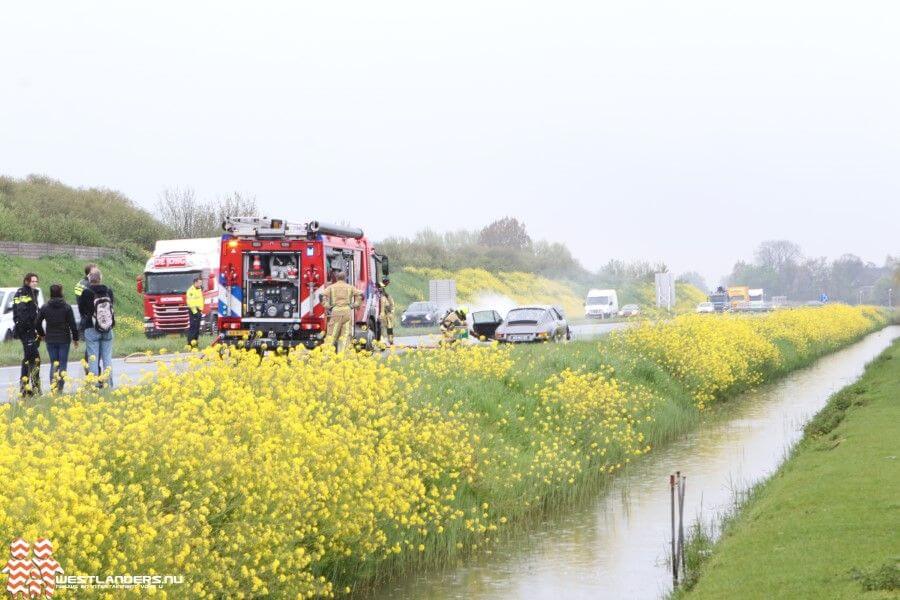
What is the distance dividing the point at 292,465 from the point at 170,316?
31.7 m

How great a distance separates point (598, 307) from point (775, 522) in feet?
260

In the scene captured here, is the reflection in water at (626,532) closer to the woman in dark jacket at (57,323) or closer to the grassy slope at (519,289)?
the woman in dark jacket at (57,323)

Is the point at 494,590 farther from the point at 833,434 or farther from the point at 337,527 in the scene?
the point at 833,434

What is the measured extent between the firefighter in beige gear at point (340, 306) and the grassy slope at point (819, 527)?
346 inches

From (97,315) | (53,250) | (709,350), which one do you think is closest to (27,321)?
(97,315)

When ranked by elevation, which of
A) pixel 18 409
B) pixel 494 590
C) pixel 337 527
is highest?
pixel 18 409

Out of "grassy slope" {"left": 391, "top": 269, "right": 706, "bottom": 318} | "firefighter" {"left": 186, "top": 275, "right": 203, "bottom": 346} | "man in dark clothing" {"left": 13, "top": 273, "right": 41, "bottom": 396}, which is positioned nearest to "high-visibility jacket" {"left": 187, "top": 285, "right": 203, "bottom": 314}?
"firefighter" {"left": 186, "top": 275, "right": 203, "bottom": 346}

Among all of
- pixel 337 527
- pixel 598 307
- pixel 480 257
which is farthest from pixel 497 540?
pixel 480 257

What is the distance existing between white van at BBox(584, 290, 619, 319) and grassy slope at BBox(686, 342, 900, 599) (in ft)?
236

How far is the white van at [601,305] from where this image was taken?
Answer: 3583 inches

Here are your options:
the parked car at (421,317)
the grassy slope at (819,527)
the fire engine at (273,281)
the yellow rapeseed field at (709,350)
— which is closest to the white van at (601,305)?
the parked car at (421,317)

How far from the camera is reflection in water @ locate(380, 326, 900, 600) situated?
12977mm

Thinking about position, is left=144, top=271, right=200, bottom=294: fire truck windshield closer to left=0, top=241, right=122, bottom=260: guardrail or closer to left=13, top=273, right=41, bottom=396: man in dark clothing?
left=0, top=241, right=122, bottom=260: guardrail

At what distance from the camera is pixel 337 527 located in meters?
11.0
